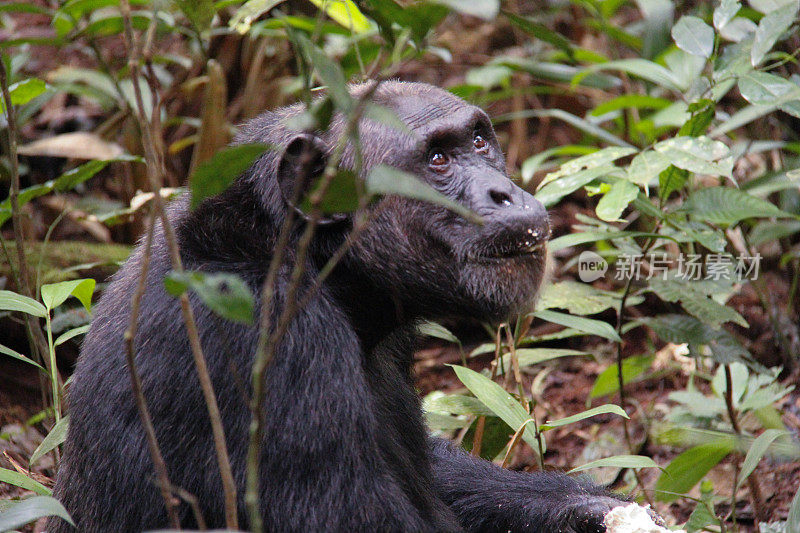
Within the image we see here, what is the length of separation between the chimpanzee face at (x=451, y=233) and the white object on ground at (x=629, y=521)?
37.1 inches

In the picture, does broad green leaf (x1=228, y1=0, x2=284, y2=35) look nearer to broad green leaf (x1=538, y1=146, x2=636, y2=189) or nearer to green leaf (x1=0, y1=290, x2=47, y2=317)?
green leaf (x1=0, y1=290, x2=47, y2=317)

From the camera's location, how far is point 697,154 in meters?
4.52

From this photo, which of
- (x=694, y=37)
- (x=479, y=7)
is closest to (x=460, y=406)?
(x=694, y=37)

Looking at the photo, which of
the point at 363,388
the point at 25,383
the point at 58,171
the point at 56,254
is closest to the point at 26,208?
the point at 58,171

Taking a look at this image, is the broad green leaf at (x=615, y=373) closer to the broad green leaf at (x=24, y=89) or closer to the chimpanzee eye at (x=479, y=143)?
the chimpanzee eye at (x=479, y=143)

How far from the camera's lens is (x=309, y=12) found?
30.5ft

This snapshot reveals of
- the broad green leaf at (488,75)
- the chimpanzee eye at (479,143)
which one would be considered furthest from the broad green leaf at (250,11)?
the broad green leaf at (488,75)

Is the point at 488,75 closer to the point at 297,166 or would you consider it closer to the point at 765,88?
the point at 765,88

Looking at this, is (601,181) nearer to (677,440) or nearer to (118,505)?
(677,440)

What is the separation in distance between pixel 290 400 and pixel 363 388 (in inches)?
12.1

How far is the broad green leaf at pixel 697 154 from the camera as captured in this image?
4422 millimetres

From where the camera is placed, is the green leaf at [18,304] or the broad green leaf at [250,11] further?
the broad green leaf at [250,11]

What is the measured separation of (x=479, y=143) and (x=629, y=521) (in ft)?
5.94

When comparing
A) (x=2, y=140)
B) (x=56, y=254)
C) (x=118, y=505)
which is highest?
(x=118, y=505)
